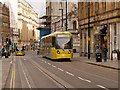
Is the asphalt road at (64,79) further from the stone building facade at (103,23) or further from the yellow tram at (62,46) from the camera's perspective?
the stone building facade at (103,23)

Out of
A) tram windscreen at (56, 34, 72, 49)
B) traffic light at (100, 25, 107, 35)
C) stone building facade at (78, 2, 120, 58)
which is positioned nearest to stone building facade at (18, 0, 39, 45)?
stone building facade at (78, 2, 120, 58)

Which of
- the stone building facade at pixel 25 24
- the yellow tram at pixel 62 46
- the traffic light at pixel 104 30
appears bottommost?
the yellow tram at pixel 62 46

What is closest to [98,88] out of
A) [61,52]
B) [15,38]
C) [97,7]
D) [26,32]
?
[61,52]

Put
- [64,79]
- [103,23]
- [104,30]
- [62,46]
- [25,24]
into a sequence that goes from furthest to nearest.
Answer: [25,24] → [103,23] → [104,30] → [62,46] → [64,79]

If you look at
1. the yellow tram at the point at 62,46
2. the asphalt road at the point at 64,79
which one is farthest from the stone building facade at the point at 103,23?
the asphalt road at the point at 64,79

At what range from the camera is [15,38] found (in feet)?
453

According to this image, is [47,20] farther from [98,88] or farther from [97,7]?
[98,88]

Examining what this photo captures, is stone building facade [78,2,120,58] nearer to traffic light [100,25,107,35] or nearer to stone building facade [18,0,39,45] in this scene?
traffic light [100,25,107,35]

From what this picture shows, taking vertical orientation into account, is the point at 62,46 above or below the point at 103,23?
below

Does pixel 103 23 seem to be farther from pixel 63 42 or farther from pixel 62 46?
pixel 62 46

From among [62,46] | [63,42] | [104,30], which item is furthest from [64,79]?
[104,30]

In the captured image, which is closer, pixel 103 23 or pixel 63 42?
pixel 63 42

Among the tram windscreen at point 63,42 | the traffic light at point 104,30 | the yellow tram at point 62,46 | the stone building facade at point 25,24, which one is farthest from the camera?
the stone building facade at point 25,24

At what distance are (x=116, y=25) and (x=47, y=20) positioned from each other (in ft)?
244
